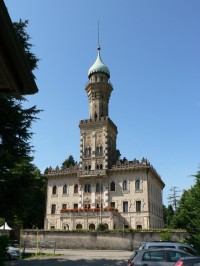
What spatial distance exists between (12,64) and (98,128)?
5296 cm

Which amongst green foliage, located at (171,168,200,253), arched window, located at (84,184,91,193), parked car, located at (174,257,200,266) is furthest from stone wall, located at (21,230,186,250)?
parked car, located at (174,257,200,266)

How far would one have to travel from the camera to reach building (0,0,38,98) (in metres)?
3.87

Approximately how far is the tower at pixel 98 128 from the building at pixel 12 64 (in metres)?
49.8

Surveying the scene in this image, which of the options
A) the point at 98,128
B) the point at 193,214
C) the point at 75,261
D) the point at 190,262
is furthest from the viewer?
the point at 98,128

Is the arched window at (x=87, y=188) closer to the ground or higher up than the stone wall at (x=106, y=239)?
higher up

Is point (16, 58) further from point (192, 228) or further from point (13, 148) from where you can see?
point (192, 228)

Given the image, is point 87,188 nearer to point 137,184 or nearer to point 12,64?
point 137,184

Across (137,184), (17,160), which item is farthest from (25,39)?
(137,184)

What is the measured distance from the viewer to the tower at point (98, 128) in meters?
55.5

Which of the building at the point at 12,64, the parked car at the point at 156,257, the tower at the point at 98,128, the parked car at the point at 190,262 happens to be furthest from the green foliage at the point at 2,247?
the tower at the point at 98,128

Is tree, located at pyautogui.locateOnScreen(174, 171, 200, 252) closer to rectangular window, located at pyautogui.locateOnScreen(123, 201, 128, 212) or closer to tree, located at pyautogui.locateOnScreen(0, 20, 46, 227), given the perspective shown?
tree, located at pyautogui.locateOnScreen(0, 20, 46, 227)

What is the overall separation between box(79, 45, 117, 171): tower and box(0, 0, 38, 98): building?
163ft

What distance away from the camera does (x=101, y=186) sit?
54.2m

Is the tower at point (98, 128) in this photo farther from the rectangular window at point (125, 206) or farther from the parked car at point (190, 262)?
the parked car at point (190, 262)
